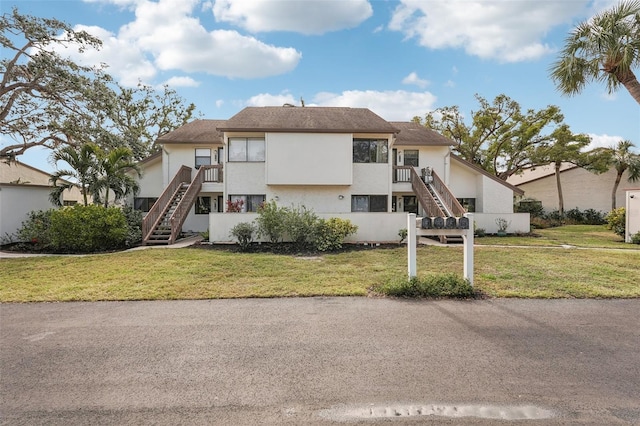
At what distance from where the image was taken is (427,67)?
621 inches

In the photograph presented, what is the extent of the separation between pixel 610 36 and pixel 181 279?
15.4 m

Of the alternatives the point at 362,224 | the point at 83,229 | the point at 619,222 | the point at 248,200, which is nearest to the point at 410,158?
the point at 362,224

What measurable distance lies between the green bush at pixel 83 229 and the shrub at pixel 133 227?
24.9 inches

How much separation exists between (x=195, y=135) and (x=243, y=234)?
33.5ft

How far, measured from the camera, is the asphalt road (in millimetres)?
3059

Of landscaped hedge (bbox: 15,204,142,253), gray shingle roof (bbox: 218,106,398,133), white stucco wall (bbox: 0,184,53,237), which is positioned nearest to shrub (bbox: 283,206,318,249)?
gray shingle roof (bbox: 218,106,398,133)

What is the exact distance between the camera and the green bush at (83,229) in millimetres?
13617

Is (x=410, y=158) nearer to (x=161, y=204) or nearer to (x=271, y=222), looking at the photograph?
(x=271, y=222)

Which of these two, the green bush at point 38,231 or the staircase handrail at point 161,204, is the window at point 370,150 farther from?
the green bush at point 38,231

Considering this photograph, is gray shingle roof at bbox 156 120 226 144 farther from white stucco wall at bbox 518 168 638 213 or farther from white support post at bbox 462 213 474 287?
white stucco wall at bbox 518 168 638 213

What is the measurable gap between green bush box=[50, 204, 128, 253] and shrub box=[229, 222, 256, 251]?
532cm

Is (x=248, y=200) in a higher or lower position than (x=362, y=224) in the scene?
higher

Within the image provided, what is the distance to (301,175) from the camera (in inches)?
668

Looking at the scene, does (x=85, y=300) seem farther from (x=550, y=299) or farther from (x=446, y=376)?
(x=550, y=299)
